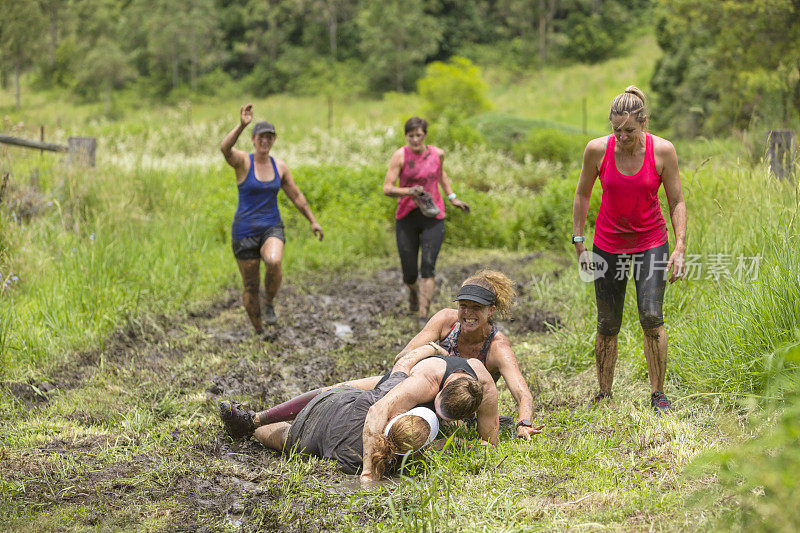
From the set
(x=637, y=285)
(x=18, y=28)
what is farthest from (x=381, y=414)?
(x=18, y=28)

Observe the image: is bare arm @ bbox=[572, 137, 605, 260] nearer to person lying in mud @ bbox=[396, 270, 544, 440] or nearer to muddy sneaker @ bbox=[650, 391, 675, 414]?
person lying in mud @ bbox=[396, 270, 544, 440]

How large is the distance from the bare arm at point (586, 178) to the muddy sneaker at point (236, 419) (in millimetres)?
2577

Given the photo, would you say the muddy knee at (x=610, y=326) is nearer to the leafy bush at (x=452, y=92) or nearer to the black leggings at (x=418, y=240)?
the black leggings at (x=418, y=240)

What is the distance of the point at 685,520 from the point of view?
329 centimetres

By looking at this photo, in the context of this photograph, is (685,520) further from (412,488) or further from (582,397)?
(582,397)

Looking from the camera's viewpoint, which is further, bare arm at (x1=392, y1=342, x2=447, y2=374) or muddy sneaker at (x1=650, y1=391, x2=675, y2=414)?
muddy sneaker at (x1=650, y1=391, x2=675, y2=414)

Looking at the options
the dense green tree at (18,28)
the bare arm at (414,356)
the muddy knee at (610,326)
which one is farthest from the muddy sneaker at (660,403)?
the dense green tree at (18,28)

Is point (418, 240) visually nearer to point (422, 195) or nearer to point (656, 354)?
point (422, 195)

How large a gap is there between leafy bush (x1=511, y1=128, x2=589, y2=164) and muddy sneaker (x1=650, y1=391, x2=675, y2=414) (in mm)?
15778

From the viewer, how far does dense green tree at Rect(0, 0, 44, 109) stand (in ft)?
109

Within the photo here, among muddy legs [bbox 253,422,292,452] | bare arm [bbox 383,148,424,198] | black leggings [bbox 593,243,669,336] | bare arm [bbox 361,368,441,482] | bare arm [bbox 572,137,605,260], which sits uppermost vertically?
bare arm [bbox 572,137,605,260]

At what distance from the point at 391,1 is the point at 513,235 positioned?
43654 mm

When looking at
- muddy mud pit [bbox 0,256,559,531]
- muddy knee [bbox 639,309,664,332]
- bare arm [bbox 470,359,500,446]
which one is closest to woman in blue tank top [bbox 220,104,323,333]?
muddy mud pit [bbox 0,256,559,531]

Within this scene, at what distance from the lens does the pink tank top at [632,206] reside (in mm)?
4770
